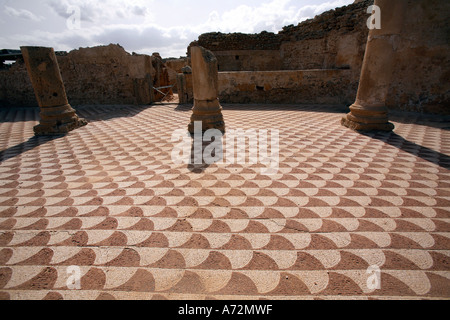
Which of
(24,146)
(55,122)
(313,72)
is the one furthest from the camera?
(313,72)

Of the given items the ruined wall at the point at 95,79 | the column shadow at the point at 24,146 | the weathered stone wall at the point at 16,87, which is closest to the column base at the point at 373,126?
the column shadow at the point at 24,146

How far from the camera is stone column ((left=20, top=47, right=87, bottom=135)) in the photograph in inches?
195

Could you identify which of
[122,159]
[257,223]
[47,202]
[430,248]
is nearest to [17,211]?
[47,202]

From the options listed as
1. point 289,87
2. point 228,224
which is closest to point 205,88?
point 228,224

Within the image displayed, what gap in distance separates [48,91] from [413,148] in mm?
8012

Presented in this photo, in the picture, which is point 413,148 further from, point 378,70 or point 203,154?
point 203,154

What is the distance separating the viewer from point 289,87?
838 cm

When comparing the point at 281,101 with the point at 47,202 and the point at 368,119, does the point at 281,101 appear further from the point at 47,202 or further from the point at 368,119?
the point at 47,202

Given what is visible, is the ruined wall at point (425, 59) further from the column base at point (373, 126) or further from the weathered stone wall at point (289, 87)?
the column base at point (373, 126)

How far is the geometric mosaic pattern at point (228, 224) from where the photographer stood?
1407 millimetres

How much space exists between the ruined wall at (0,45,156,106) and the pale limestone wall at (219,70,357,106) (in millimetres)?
3715

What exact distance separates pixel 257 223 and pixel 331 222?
A: 0.69m

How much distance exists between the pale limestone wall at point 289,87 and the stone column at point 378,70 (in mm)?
3432

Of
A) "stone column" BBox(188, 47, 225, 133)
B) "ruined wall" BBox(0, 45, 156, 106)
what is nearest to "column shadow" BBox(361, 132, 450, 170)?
"stone column" BBox(188, 47, 225, 133)
